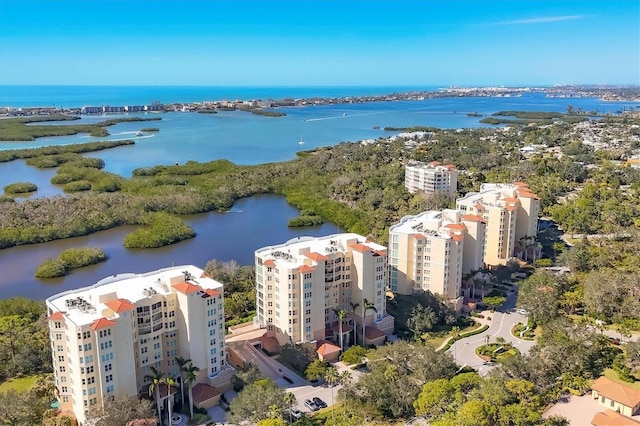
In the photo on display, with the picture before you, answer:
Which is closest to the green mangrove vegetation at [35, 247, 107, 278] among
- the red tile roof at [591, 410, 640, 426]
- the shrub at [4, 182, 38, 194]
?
the shrub at [4, 182, 38, 194]

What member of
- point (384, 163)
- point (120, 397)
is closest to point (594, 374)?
point (120, 397)

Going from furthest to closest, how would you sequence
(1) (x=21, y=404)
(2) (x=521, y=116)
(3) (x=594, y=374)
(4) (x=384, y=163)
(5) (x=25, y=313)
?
(2) (x=521, y=116) < (4) (x=384, y=163) < (5) (x=25, y=313) < (3) (x=594, y=374) < (1) (x=21, y=404)

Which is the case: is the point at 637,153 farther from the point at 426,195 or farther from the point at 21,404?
the point at 21,404

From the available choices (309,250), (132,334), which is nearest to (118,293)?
(132,334)

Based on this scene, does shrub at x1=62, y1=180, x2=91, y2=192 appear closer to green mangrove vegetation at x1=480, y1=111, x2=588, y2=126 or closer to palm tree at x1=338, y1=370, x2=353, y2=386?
palm tree at x1=338, y1=370, x2=353, y2=386

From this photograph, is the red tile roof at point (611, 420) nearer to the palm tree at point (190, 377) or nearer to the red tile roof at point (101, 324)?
the palm tree at point (190, 377)
